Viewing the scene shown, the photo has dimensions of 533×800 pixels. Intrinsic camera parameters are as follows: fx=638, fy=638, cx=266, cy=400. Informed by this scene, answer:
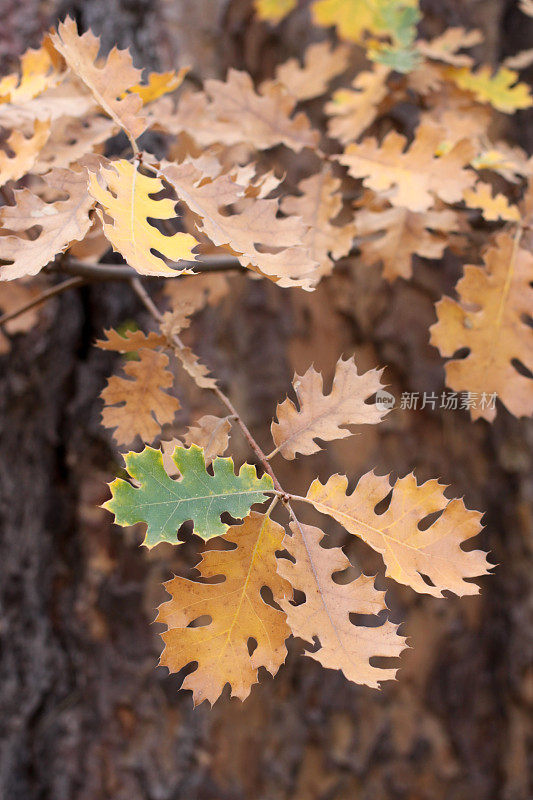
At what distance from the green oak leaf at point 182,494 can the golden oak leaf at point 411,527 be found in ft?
0.22

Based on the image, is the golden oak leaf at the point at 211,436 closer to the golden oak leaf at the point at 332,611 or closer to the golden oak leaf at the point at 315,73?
the golden oak leaf at the point at 332,611

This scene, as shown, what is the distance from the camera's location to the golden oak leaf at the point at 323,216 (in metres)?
0.77

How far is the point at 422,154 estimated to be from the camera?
2.57 feet

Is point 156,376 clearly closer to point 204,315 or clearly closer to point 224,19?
point 204,315

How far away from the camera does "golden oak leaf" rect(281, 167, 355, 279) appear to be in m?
0.77

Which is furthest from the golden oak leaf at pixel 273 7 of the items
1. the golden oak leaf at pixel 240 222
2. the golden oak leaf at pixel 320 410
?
the golden oak leaf at pixel 320 410

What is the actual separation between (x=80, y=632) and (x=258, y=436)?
21.0 inches

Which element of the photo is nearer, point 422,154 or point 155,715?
point 422,154

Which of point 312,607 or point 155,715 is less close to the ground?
point 312,607

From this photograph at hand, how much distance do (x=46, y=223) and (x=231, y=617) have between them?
0.37 m

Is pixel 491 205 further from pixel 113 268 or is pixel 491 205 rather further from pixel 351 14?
pixel 351 14

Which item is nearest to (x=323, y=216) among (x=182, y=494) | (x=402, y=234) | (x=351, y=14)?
(x=402, y=234)

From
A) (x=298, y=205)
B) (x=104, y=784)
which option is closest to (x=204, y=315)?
(x=298, y=205)

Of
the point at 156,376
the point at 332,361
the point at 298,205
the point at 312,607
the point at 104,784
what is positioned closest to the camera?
the point at 312,607
